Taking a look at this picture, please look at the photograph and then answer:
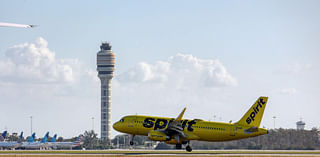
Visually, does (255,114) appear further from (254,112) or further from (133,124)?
(133,124)

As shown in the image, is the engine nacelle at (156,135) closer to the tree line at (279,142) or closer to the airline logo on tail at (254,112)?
the airline logo on tail at (254,112)

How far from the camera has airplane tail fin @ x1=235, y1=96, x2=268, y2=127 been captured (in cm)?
9569

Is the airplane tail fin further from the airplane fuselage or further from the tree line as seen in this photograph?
the tree line

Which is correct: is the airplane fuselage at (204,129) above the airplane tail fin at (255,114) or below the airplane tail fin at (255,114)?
below

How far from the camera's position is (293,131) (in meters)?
154

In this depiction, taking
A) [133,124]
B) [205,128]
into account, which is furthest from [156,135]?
[205,128]

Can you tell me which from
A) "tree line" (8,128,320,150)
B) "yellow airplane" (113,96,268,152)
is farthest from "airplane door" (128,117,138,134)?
"tree line" (8,128,320,150)

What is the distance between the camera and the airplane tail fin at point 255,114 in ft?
314

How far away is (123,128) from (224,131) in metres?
16.8

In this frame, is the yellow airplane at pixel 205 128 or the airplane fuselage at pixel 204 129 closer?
the yellow airplane at pixel 205 128

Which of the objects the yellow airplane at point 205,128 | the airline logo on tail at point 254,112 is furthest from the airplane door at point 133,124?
the airline logo on tail at point 254,112

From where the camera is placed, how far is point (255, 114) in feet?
314

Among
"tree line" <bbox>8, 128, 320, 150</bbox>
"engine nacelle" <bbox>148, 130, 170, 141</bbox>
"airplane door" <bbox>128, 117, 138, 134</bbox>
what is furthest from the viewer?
"tree line" <bbox>8, 128, 320, 150</bbox>

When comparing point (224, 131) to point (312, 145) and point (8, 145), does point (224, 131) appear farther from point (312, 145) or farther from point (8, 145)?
point (8, 145)
